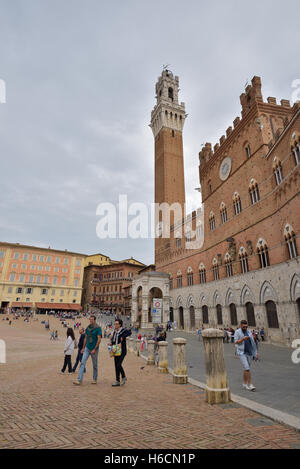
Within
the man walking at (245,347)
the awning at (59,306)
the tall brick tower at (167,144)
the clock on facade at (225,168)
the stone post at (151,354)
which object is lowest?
the stone post at (151,354)

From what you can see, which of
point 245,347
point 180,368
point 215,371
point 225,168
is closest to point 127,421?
point 215,371

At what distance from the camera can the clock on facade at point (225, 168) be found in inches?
985

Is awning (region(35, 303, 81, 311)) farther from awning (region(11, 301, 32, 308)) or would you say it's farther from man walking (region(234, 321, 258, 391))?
man walking (region(234, 321, 258, 391))

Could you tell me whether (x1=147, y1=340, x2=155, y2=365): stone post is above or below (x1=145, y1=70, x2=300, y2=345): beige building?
below

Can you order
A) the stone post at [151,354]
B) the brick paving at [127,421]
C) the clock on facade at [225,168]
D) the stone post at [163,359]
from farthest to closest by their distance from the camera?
1. the clock on facade at [225,168]
2. the stone post at [151,354]
3. the stone post at [163,359]
4. the brick paving at [127,421]

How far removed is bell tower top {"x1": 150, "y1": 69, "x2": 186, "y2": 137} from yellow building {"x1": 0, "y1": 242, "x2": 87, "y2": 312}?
34.5 metres

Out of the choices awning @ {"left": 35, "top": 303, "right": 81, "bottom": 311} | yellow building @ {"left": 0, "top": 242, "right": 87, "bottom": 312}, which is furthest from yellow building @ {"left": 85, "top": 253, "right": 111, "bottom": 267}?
awning @ {"left": 35, "top": 303, "right": 81, "bottom": 311}

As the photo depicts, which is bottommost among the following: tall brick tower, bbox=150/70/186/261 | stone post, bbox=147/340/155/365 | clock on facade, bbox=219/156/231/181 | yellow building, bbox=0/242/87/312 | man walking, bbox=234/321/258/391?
stone post, bbox=147/340/155/365

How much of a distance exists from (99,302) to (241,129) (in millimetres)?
51695

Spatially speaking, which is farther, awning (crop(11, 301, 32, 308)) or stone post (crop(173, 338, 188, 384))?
awning (crop(11, 301, 32, 308))

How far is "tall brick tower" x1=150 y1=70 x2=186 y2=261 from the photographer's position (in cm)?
4409

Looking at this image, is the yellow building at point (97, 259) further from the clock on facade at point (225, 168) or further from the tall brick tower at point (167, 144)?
the clock on facade at point (225, 168)

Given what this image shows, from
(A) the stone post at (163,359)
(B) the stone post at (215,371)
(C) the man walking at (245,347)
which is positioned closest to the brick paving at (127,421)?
A: (B) the stone post at (215,371)

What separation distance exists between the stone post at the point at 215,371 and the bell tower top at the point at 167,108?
50.2 meters
